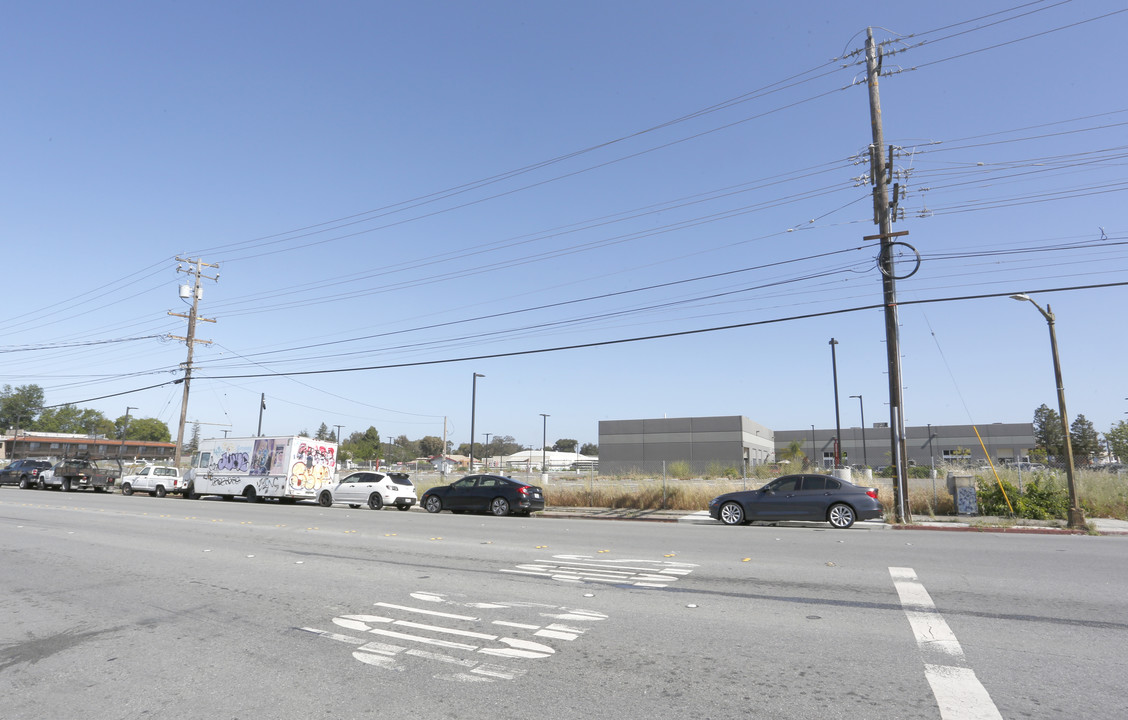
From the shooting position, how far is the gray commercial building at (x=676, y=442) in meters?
76.6

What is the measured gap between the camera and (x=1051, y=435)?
89562mm

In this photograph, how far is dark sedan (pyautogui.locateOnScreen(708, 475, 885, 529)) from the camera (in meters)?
17.4

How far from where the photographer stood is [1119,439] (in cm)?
6425

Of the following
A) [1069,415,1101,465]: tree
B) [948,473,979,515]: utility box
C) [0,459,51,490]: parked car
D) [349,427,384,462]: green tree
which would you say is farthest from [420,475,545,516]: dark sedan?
[1069,415,1101,465]: tree

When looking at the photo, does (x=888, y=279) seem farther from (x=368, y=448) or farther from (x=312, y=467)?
(x=368, y=448)

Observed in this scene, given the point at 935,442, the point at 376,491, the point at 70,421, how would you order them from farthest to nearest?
the point at 70,421, the point at 935,442, the point at 376,491


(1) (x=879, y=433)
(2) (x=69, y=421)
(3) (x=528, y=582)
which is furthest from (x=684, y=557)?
(2) (x=69, y=421)

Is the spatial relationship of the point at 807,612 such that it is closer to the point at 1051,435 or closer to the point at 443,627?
the point at 443,627

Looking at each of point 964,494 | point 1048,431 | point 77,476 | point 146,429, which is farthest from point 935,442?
point 146,429

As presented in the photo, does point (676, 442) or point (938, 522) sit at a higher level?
point (676, 442)

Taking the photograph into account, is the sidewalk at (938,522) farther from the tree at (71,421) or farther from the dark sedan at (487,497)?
the tree at (71,421)

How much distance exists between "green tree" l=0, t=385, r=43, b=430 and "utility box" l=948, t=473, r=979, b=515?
144 metres

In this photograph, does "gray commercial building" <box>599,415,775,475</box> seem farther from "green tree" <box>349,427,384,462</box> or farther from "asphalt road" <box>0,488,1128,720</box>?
"asphalt road" <box>0,488,1128,720</box>

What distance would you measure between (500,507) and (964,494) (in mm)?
14446
